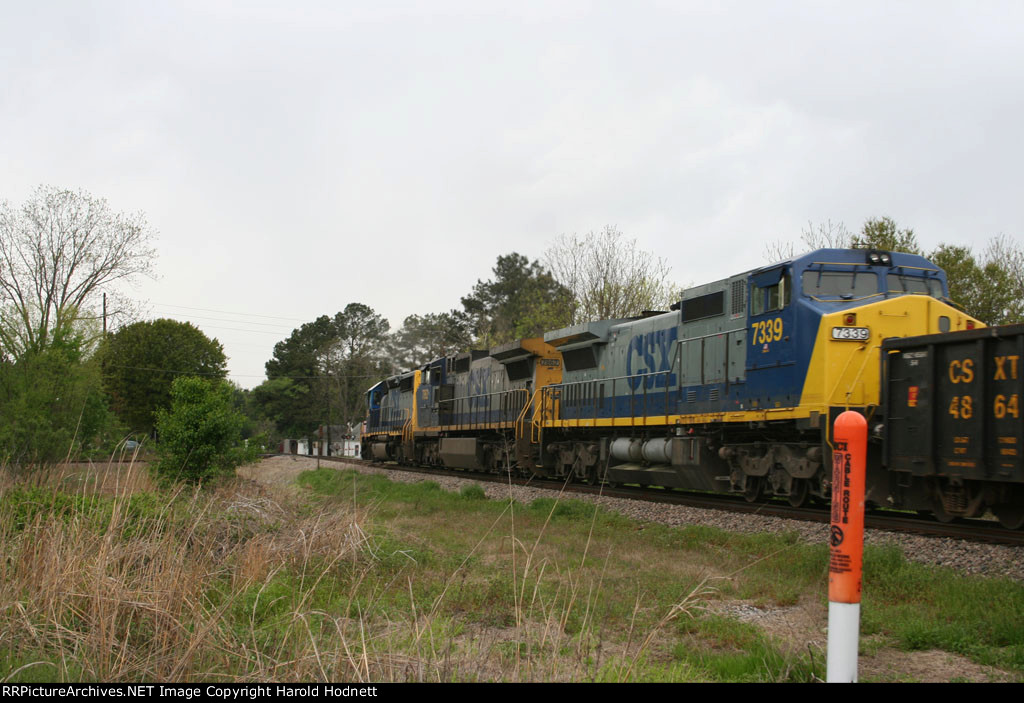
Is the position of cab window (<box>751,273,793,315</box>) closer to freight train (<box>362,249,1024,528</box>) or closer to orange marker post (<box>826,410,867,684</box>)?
freight train (<box>362,249,1024,528</box>)

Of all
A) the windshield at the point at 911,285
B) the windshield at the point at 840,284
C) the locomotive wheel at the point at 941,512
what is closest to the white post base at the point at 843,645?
the locomotive wheel at the point at 941,512

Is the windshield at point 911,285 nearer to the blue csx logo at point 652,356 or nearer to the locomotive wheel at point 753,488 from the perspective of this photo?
the locomotive wheel at point 753,488

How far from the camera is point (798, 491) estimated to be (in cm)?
1167

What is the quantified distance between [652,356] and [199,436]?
9.96 metres

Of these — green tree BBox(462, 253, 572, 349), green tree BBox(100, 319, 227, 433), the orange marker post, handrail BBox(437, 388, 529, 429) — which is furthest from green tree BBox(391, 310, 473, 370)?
the orange marker post

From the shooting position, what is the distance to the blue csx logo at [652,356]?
14766 mm

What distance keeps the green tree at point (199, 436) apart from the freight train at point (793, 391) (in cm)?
718

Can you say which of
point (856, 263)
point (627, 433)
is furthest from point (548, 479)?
point (856, 263)

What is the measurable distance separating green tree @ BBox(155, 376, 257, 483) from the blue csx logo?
29.6ft

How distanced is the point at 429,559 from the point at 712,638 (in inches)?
145

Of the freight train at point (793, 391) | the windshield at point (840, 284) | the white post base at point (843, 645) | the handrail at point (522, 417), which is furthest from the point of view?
the handrail at point (522, 417)

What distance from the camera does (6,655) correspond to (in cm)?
488

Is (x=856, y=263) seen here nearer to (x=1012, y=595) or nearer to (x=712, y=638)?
(x=1012, y=595)

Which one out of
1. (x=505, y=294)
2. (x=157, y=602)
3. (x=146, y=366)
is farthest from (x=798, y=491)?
(x=505, y=294)
